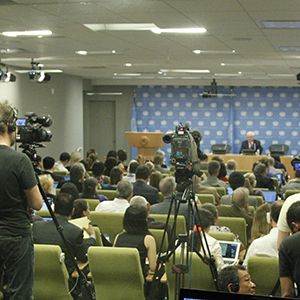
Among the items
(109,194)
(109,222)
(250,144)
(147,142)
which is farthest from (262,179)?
(250,144)

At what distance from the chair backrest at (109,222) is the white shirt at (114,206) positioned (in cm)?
48

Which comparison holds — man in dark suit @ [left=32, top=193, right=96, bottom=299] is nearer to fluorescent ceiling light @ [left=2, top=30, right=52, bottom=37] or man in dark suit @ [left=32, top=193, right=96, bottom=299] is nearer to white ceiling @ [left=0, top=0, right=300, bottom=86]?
white ceiling @ [left=0, top=0, right=300, bottom=86]

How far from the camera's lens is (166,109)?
47.1 feet

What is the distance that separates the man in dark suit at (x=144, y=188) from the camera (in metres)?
6.77

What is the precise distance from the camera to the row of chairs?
348 centimetres

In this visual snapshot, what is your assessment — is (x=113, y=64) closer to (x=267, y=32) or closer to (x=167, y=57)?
(x=167, y=57)

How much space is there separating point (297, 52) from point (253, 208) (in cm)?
433

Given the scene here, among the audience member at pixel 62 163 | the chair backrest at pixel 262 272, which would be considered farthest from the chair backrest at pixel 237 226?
the audience member at pixel 62 163

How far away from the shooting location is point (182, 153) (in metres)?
3.79

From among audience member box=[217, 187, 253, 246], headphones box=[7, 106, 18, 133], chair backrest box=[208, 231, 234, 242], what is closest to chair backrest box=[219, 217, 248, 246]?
audience member box=[217, 187, 253, 246]

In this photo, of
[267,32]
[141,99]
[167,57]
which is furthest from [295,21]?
[141,99]

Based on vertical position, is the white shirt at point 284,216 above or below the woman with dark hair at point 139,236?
above

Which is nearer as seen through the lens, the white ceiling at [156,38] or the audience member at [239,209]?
the white ceiling at [156,38]

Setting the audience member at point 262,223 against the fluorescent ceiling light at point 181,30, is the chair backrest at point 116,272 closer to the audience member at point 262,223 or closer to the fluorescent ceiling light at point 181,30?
the audience member at point 262,223
